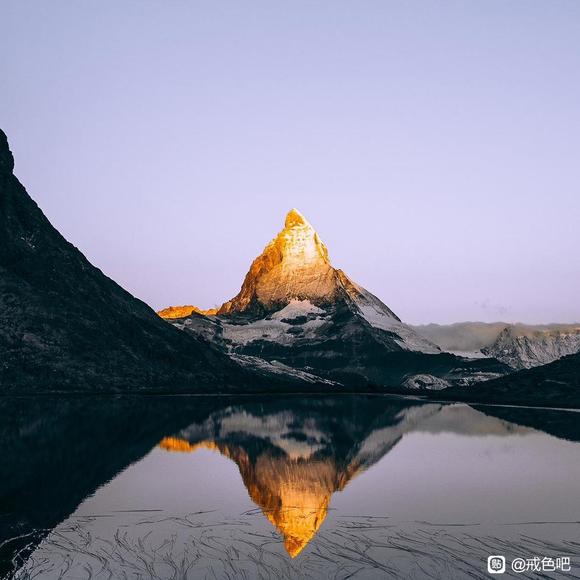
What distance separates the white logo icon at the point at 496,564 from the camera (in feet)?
131

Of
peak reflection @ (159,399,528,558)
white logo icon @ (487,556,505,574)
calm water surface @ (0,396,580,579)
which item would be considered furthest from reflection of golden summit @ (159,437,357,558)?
white logo icon @ (487,556,505,574)

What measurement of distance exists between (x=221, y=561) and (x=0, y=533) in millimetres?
15494

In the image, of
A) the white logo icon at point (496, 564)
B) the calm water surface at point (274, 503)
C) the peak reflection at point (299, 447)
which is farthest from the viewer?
the peak reflection at point (299, 447)

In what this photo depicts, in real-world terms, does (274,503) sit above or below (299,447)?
below

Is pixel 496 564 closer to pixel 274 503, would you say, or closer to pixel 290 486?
pixel 274 503

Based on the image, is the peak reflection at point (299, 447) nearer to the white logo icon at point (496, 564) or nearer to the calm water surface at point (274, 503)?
the calm water surface at point (274, 503)

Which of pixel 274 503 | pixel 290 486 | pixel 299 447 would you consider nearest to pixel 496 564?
pixel 274 503

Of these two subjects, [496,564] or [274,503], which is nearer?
[496,564]

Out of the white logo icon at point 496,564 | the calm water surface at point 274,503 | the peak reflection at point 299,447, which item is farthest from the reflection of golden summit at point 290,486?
the white logo icon at point 496,564

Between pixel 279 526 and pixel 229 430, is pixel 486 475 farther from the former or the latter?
pixel 229 430

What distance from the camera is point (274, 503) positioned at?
62625 millimetres

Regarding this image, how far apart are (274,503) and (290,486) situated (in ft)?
32.5

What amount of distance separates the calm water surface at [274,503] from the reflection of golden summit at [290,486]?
0.52 feet

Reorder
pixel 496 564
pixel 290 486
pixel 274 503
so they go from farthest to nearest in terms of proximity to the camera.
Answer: pixel 290 486, pixel 274 503, pixel 496 564
